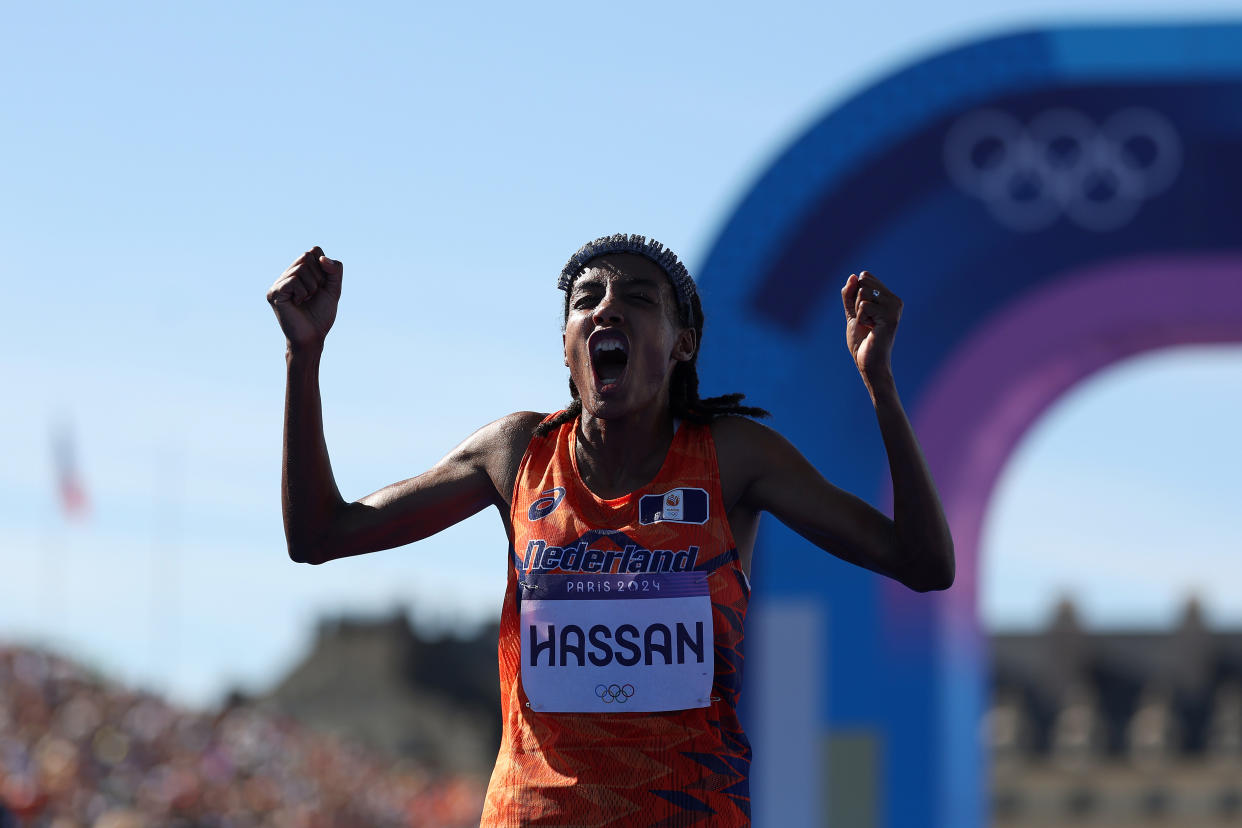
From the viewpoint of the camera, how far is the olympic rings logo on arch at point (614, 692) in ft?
6.40

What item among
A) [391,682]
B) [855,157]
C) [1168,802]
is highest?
[855,157]

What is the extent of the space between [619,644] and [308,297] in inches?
25.4

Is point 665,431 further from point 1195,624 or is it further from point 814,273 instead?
point 1195,624

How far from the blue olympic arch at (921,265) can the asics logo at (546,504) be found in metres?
3.96

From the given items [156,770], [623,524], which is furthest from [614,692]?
[156,770]

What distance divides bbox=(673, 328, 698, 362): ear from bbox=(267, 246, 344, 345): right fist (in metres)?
0.47

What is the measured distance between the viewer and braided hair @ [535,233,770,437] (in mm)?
2113

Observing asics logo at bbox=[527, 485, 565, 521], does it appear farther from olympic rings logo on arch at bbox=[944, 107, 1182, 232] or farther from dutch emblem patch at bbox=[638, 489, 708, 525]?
olympic rings logo on arch at bbox=[944, 107, 1182, 232]

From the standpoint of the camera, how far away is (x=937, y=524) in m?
1.98

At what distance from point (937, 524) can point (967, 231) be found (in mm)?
4646

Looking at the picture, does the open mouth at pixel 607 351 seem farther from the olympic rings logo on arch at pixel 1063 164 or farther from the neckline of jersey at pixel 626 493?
the olympic rings logo on arch at pixel 1063 164

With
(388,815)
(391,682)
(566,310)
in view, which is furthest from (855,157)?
(391,682)

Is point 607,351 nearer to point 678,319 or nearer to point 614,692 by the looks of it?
point 678,319

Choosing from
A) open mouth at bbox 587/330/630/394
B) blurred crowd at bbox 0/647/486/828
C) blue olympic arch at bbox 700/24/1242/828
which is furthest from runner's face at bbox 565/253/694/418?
blurred crowd at bbox 0/647/486/828
